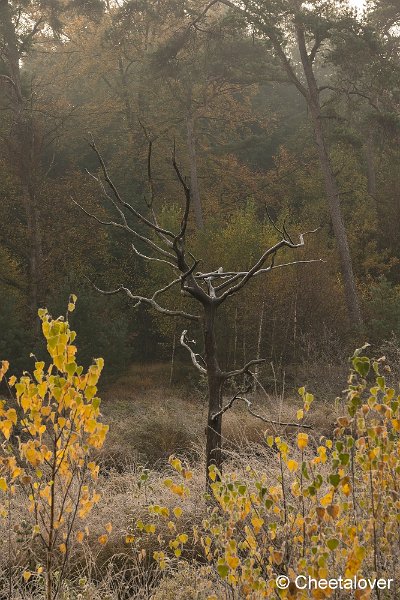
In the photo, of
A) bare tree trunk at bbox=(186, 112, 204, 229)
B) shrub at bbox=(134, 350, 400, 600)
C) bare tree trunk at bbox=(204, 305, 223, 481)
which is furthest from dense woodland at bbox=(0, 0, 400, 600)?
shrub at bbox=(134, 350, 400, 600)

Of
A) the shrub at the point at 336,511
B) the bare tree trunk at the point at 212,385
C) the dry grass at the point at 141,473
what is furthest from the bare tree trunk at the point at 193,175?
the shrub at the point at 336,511

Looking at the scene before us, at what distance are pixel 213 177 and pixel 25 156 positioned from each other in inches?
407

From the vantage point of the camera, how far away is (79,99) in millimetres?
29453

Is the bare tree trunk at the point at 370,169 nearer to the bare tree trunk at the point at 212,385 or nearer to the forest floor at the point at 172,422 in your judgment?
the forest floor at the point at 172,422

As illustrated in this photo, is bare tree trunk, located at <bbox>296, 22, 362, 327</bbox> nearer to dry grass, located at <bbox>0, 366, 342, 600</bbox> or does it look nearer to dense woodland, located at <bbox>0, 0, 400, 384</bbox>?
dense woodland, located at <bbox>0, 0, 400, 384</bbox>

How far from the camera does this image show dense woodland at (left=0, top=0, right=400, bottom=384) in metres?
16.5

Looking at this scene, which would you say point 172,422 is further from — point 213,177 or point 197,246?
point 213,177

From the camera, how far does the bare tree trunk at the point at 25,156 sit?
16547 mm

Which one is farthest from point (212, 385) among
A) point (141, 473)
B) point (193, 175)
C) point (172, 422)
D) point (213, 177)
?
point (213, 177)

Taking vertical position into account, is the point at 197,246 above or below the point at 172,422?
above

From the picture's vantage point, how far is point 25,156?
16625mm

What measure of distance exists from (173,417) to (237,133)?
17.8m

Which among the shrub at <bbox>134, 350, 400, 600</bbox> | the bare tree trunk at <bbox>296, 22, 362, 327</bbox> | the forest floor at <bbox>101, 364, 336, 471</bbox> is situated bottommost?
the forest floor at <bbox>101, 364, 336, 471</bbox>

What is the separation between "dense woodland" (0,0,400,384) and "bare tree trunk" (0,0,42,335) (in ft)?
0.13
